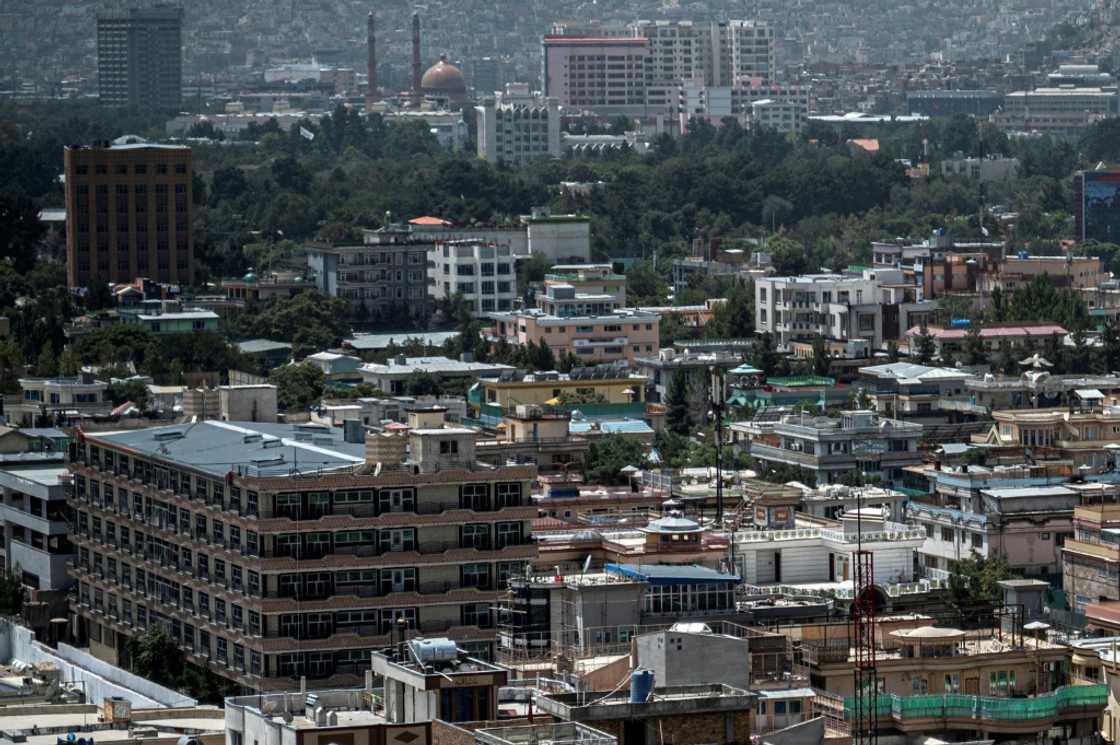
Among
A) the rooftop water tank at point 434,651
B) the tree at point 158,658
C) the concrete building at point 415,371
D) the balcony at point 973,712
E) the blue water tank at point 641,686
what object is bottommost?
the concrete building at point 415,371

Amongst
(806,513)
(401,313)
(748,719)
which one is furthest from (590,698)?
(401,313)

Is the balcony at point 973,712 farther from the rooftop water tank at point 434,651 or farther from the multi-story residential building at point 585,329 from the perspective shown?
the multi-story residential building at point 585,329

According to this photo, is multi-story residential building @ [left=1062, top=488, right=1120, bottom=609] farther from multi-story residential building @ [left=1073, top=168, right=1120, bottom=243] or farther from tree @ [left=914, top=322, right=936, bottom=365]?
multi-story residential building @ [left=1073, top=168, right=1120, bottom=243]

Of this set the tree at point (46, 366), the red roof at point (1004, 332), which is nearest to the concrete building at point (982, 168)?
the red roof at point (1004, 332)

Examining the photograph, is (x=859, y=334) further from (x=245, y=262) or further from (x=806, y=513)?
(x=806, y=513)

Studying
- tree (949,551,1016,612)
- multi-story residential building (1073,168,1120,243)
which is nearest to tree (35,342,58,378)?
tree (949,551,1016,612)

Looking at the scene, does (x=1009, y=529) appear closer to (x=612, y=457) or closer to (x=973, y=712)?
(x=612, y=457)
